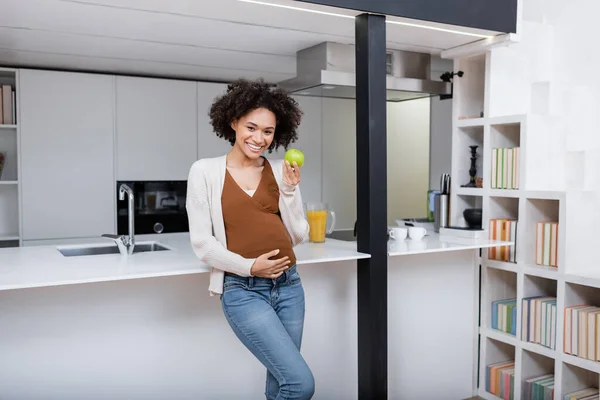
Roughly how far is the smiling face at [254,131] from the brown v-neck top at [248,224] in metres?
0.11

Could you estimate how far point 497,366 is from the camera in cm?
330

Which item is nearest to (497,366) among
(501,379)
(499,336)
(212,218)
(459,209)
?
(501,379)

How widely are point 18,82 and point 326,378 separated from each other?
9.23 ft

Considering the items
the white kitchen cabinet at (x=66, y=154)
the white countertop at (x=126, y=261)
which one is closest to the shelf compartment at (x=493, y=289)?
the white countertop at (x=126, y=261)

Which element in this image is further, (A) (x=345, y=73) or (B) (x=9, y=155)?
(B) (x=9, y=155)

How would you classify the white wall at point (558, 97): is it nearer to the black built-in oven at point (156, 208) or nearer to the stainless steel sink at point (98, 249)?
the stainless steel sink at point (98, 249)

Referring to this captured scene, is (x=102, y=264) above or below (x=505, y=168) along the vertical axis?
below

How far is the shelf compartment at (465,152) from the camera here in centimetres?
340

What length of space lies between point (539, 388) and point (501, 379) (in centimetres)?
22

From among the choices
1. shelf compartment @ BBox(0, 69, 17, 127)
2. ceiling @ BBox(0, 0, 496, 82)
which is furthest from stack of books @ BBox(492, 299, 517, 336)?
shelf compartment @ BBox(0, 69, 17, 127)

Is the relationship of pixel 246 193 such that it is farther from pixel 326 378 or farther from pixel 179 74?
pixel 179 74

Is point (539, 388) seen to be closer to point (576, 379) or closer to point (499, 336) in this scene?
point (576, 379)

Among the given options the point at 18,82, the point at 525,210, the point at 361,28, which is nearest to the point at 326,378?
the point at 525,210

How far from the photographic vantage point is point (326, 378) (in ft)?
9.45
